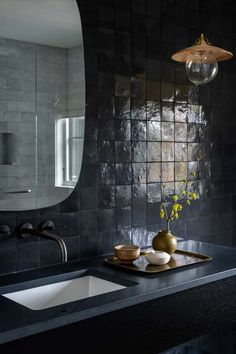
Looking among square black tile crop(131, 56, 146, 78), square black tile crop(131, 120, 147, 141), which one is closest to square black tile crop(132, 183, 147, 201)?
square black tile crop(131, 120, 147, 141)

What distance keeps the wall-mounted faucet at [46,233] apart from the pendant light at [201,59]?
1034mm

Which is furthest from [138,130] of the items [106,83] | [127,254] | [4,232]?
[4,232]

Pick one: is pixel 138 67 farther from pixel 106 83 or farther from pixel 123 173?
pixel 123 173

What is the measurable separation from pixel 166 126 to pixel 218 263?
2.99ft

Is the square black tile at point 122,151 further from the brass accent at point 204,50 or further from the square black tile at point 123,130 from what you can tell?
the brass accent at point 204,50

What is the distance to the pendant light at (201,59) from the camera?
2.28 metres

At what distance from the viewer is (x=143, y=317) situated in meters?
1.86

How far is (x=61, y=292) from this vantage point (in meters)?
2.12

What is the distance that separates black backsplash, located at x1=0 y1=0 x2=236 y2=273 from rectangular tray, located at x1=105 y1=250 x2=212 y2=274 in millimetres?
239

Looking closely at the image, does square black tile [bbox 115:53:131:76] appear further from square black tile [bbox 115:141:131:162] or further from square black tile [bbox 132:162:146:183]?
square black tile [bbox 132:162:146:183]

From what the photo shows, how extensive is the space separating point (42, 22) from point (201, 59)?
79cm

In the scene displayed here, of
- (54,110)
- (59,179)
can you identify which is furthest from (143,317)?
(54,110)

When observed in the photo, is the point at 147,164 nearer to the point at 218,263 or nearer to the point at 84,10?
the point at 218,263

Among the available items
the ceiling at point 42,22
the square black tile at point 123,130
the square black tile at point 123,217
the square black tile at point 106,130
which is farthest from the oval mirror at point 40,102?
the square black tile at point 123,217
